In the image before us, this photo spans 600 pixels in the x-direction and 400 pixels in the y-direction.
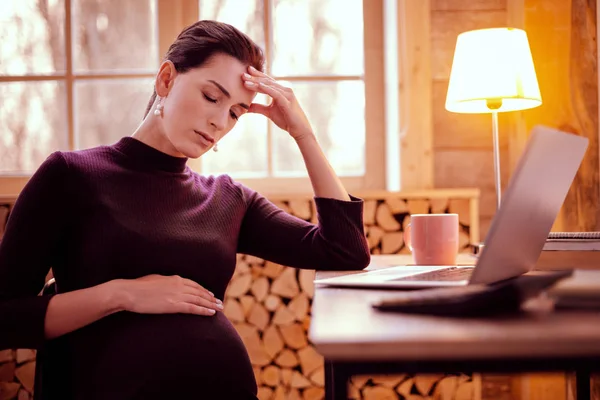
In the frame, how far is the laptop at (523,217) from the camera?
674mm

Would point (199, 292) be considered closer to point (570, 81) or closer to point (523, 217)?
point (523, 217)

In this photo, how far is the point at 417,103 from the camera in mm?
2096

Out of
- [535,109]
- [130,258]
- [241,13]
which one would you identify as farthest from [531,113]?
[130,258]

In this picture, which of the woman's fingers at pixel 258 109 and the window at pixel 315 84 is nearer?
the woman's fingers at pixel 258 109

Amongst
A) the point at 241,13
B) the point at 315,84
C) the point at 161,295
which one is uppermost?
the point at 241,13

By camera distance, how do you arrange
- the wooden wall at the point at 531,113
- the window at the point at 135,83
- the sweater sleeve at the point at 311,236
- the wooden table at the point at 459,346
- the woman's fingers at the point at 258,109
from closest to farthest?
the wooden table at the point at 459,346 → the sweater sleeve at the point at 311,236 → the woman's fingers at the point at 258,109 → the wooden wall at the point at 531,113 → the window at the point at 135,83

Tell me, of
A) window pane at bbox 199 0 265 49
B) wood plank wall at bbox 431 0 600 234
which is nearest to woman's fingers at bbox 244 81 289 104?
wood plank wall at bbox 431 0 600 234

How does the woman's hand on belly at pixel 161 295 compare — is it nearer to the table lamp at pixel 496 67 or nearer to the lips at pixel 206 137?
the lips at pixel 206 137

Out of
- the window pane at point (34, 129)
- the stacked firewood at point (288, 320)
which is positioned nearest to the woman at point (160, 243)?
the stacked firewood at point (288, 320)

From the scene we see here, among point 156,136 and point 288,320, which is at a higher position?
point 156,136

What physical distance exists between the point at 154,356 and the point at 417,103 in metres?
1.38

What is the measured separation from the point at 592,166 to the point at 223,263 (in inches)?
55.5

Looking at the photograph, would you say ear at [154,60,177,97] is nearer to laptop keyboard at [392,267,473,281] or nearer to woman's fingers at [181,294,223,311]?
woman's fingers at [181,294,223,311]

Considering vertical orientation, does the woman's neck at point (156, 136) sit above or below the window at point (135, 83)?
below
